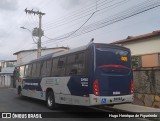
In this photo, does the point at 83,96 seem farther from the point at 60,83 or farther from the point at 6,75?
the point at 6,75

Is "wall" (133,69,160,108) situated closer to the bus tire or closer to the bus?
the bus

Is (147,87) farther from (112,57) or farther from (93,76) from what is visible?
(93,76)

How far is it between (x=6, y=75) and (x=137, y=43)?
50629 mm

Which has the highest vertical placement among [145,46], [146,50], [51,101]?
[145,46]


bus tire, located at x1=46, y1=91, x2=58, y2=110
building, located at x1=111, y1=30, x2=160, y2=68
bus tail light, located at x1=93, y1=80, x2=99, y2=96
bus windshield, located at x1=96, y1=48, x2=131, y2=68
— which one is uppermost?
building, located at x1=111, y1=30, x2=160, y2=68

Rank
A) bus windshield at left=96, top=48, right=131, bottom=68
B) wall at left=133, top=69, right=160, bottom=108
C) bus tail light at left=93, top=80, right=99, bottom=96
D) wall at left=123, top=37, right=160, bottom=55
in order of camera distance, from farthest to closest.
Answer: wall at left=123, top=37, right=160, bottom=55, wall at left=133, top=69, right=160, bottom=108, bus windshield at left=96, top=48, right=131, bottom=68, bus tail light at left=93, top=80, right=99, bottom=96

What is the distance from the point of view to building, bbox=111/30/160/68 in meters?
18.8

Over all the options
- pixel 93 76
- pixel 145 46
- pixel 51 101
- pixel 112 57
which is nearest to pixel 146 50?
pixel 145 46

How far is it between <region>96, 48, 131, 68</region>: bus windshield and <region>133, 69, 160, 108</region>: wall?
2.69m

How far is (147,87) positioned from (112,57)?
14.0ft

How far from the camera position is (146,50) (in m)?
19.9

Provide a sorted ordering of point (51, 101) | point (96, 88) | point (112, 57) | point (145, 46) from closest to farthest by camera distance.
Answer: point (96, 88) < point (112, 57) < point (51, 101) < point (145, 46)

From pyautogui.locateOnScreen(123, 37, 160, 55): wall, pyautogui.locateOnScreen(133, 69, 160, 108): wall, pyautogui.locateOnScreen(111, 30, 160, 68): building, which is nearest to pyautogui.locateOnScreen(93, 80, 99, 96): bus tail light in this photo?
pyautogui.locateOnScreen(133, 69, 160, 108): wall

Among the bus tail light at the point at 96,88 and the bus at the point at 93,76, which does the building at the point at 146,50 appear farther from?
the bus tail light at the point at 96,88
